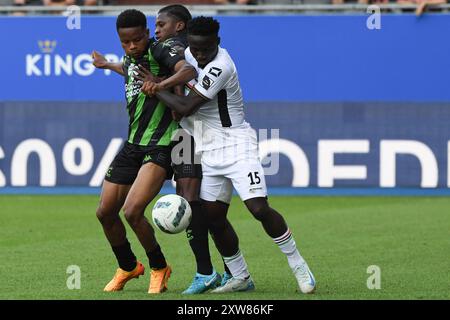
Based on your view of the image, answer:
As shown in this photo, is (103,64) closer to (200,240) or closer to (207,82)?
(207,82)

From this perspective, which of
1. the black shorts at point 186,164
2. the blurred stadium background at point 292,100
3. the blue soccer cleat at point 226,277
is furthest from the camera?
the blurred stadium background at point 292,100

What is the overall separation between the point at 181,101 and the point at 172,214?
93 centimetres

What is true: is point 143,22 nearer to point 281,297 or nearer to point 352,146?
point 281,297

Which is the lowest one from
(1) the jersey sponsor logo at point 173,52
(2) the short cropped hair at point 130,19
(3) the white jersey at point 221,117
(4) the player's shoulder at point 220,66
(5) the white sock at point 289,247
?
(5) the white sock at point 289,247

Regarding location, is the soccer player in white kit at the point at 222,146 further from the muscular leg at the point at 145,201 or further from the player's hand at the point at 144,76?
the muscular leg at the point at 145,201

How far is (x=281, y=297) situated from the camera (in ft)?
29.9

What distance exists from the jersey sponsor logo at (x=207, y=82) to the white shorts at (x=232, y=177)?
1.96 ft

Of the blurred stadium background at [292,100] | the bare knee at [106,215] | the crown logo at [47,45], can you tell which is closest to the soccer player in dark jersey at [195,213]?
the bare knee at [106,215]

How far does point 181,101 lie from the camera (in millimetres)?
9227

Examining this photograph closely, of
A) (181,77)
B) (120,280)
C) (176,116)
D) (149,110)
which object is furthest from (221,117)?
(120,280)

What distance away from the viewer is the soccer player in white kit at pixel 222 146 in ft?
30.2

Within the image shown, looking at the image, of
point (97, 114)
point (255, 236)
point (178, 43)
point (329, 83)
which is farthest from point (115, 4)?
point (178, 43)

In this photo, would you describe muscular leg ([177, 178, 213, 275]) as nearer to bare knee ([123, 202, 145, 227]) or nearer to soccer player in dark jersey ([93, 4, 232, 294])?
soccer player in dark jersey ([93, 4, 232, 294])

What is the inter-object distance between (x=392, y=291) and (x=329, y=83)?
10.7m
